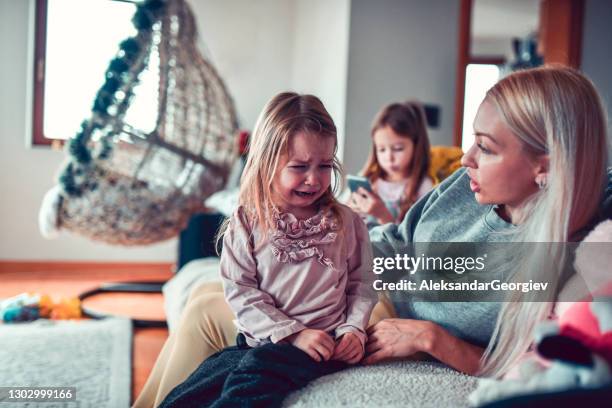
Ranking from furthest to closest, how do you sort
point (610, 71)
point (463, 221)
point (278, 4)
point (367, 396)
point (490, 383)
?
point (278, 4) → point (610, 71) → point (463, 221) → point (367, 396) → point (490, 383)

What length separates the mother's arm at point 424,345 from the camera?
1.00 metres

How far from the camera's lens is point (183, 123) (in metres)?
2.61

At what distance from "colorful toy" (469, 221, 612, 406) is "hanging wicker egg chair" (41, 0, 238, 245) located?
6.66 ft

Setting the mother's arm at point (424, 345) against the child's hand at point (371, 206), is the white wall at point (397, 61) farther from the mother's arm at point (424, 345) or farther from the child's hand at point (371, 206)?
the mother's arm at point (424, 345)

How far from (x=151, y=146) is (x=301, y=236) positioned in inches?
66.4

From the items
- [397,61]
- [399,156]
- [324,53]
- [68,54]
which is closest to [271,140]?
[399,156]

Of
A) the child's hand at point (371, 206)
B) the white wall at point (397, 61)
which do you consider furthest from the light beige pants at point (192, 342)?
the white wall at point (397, 61)

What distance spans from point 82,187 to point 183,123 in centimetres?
50

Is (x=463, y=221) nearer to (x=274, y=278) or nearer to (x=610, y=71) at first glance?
(x=274, y=278)

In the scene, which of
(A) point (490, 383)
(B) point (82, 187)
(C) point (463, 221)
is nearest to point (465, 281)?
(C) point (463, 221)

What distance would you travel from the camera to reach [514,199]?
925 mm

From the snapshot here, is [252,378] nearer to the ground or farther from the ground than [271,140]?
nearer to the ground

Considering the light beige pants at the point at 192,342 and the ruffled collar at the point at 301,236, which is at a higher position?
the ruffled collar at the point at 301,236

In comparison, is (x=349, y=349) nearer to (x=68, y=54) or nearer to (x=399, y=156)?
Answer: (x=399, y=156)
